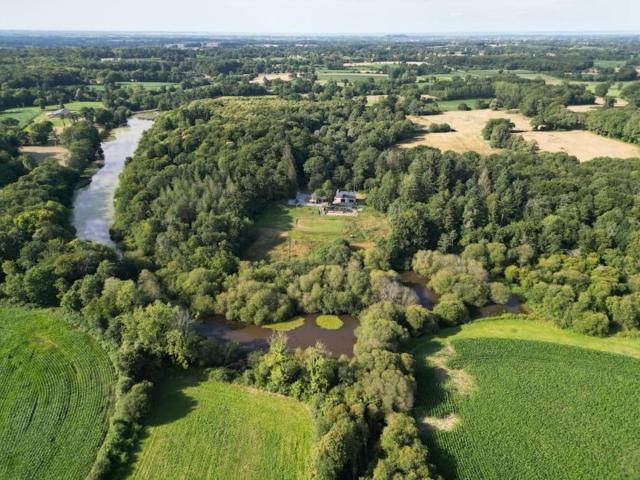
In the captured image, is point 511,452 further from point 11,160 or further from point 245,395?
point 11,160

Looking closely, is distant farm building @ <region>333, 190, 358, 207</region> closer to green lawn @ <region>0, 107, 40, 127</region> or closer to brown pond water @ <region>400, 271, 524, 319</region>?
brown pond water @ <region>400, 271, 524, 319</region>

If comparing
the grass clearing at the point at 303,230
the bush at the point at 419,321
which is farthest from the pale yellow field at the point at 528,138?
the bush at the point at 419,321

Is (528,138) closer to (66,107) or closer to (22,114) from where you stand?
(66,107)

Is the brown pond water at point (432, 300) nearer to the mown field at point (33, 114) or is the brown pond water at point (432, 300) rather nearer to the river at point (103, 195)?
the river at point (103, 195)

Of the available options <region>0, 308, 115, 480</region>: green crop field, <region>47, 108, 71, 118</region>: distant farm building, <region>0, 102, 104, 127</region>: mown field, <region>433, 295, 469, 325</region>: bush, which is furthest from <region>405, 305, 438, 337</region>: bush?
<region>47, 108, 71, 118</region>: distant farm building

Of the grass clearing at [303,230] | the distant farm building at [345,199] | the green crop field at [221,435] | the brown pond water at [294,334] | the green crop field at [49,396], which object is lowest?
the brown pond water at [294,334]

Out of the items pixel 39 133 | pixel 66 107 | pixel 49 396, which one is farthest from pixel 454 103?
pixel 49 396
